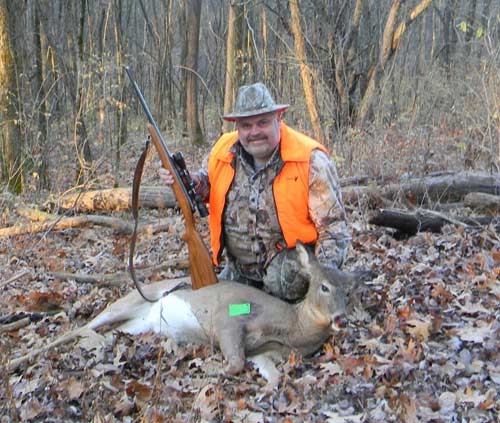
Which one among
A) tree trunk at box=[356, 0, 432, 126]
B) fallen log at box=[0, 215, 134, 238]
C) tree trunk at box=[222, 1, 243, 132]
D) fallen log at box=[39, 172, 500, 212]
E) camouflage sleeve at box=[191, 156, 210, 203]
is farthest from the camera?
tree trunk at box=[222, 1, 243, 132]

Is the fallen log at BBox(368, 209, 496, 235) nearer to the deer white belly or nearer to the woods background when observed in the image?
the woods background

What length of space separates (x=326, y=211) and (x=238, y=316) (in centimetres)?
104

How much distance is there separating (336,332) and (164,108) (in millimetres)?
18068

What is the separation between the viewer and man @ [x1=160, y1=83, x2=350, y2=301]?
17.2ft

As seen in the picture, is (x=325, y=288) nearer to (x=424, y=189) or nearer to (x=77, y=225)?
(x=424, y=189)

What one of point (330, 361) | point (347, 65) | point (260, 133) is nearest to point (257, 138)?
point (260, 133)

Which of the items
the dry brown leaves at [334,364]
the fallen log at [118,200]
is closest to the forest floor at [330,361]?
the dry brown leaves at [334,364]

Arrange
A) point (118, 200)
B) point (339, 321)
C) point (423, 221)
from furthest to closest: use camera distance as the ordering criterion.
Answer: point (118, 200), point (423, 221), point (339, 321)

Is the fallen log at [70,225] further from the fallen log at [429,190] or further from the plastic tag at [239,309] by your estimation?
the plastic tag at [239,309]

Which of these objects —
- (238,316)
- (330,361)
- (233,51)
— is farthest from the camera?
(233,51)

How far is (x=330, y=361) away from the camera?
4719mm

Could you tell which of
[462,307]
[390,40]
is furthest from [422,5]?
[462,307]

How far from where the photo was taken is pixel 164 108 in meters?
22.2

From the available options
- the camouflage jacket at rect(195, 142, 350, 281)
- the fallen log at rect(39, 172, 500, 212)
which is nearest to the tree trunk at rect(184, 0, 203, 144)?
the fallen log at rect(39, 172, 500, 212)
